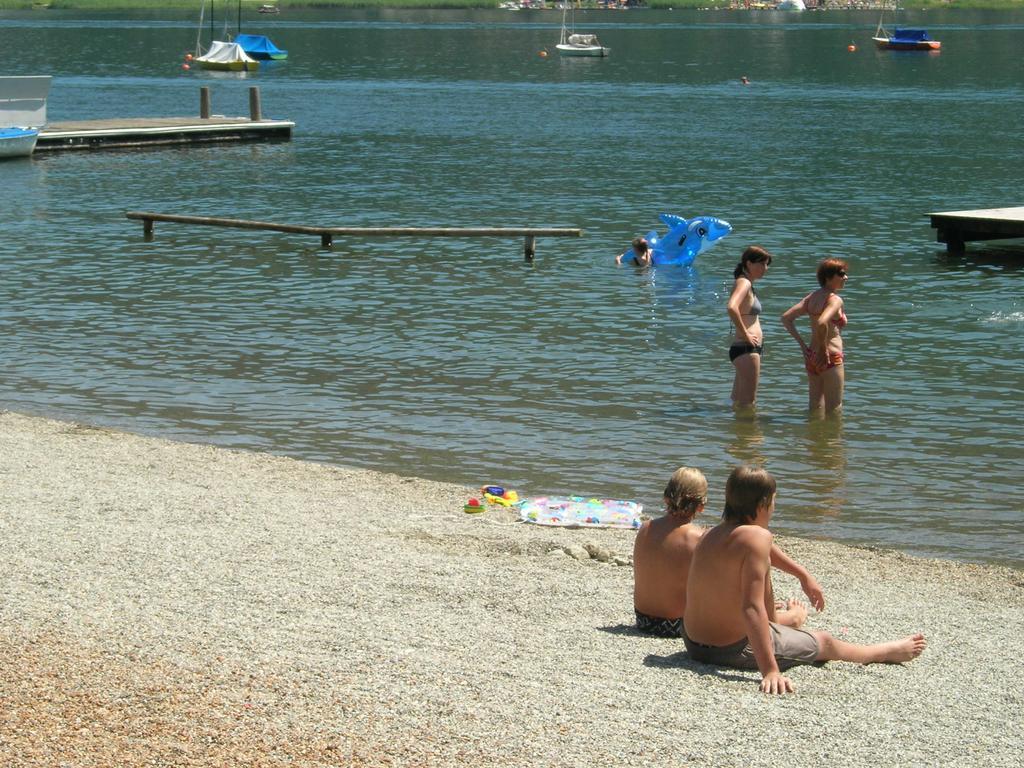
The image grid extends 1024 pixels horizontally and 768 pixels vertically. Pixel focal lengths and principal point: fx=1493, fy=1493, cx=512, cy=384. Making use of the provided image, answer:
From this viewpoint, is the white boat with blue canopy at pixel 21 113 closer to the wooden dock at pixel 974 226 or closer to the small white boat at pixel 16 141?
the small white boat at pixel 16 141

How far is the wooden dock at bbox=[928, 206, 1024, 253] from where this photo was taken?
27.0m

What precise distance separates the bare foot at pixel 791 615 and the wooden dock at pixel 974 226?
67.2 feet

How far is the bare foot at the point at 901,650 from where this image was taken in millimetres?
7996

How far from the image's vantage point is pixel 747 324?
14.8 m

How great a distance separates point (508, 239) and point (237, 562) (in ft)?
65.9

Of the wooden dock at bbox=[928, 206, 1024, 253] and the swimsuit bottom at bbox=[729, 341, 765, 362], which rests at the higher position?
the swimsuit bottom at bbox=[729, 341, 765, 362]

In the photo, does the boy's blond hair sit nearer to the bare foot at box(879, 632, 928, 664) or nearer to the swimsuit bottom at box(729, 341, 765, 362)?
the bare foot at box(879, 632, 928, 664)

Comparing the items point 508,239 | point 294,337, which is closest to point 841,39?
point 508,239

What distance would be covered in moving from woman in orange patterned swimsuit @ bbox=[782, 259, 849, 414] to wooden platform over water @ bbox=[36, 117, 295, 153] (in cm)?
3388

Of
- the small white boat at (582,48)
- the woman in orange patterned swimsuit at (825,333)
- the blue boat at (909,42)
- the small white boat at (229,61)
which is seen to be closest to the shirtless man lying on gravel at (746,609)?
the woman in orange patterned swimsuit at (825,333)

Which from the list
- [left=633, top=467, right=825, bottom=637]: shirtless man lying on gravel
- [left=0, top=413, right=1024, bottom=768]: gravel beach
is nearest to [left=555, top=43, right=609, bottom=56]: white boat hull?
[left=0, top=413, right=1024, bottom=768]: gravel beach

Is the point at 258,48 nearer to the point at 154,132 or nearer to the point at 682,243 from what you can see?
the point at 154,132

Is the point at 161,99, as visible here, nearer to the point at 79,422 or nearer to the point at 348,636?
the point at 79,422

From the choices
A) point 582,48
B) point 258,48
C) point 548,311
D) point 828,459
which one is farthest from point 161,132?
point 582,48
